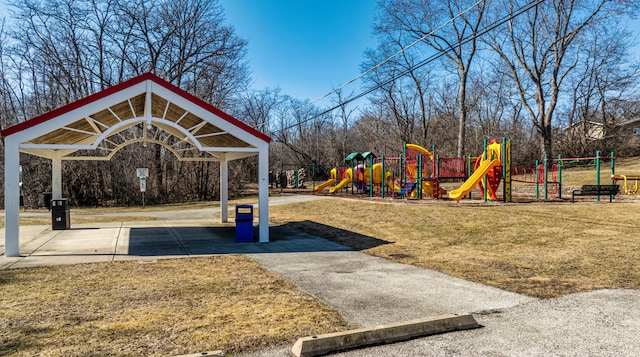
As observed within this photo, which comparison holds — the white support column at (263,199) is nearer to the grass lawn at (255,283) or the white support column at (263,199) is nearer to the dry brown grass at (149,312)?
the grass lawn at (255,283)

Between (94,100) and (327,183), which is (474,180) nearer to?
(94,100)

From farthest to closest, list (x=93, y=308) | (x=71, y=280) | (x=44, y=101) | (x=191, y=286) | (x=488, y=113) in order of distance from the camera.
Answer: (x=488, y=113) → (x=44, y=101) → (x=71, y=280) → (x=191, y=286) → (x=93, y=308)

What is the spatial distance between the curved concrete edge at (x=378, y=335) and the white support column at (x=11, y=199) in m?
8.25

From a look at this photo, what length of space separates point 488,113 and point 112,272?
47.4m

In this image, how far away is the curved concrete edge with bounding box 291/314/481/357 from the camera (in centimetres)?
378

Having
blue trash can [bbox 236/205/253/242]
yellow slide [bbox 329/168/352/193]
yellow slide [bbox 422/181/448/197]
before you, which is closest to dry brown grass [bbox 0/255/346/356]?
blue trash can [bbox 236/205/253/242]

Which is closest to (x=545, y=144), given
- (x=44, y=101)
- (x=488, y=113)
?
(x=488, y=113)

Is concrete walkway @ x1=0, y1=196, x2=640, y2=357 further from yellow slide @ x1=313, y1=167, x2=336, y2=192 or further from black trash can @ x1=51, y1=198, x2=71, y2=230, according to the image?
yellow slide @ x1=313, y1=167, x2=336, y2=192

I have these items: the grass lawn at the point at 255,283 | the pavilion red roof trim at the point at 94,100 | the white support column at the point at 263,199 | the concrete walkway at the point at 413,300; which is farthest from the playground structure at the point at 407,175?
the pavilion red roof trim at the point at 94,100

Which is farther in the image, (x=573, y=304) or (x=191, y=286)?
(x=191, y=286)

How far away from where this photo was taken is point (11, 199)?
9039 mm

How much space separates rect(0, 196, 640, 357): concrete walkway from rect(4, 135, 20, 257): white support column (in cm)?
45

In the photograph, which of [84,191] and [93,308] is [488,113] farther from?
[93,308]

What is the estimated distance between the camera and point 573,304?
536 cm
